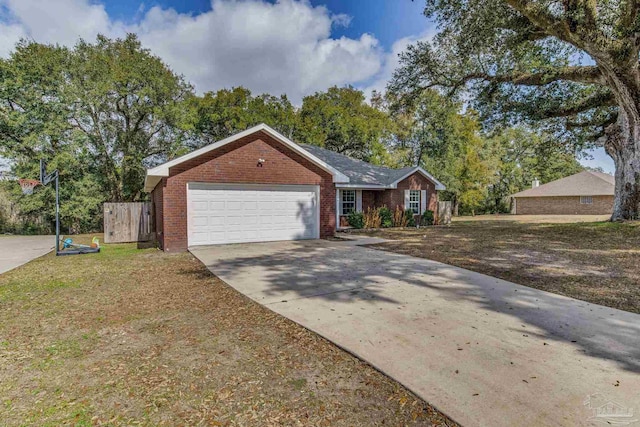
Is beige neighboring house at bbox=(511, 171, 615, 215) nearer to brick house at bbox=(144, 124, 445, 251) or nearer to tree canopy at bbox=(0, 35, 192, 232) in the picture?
brick house at bbox=(144, 124, 445, 251)

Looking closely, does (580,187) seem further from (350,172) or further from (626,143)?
(350,172)

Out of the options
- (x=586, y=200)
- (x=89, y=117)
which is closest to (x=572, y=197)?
(x=586, y=200)

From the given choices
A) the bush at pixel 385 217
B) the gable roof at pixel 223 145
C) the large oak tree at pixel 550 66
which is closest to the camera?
the large oak tree at pixel 550 66

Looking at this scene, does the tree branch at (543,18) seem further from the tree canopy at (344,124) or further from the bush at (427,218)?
the tree canopy at (344,124)

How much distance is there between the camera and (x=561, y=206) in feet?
109

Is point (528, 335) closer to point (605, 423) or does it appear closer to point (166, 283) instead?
point (605, 423)

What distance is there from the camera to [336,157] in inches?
858

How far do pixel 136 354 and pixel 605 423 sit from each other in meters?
4.04

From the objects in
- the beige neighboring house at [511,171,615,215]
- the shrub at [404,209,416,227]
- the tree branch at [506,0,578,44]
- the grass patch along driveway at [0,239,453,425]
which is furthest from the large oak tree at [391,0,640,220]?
the beige neighboring house at [511,171,615,215]

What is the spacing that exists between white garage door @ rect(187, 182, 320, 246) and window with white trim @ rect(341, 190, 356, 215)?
18.4 ft

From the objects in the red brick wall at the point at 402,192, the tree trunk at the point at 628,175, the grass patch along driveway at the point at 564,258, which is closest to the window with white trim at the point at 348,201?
the red brick wall at the point at 402,192

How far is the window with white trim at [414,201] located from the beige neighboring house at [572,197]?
2144cm

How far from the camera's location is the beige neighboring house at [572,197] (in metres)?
31.5

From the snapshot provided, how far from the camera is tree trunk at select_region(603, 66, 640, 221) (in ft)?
40.2
